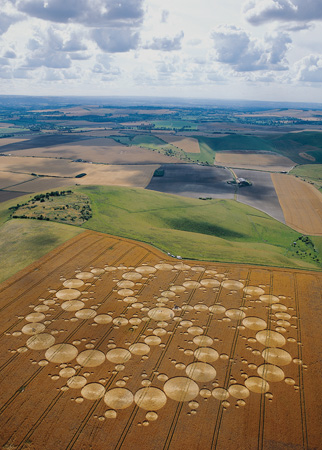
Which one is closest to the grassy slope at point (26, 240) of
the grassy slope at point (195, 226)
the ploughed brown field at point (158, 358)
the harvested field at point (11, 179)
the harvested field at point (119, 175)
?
A: the ploughed brown field at point (158, 358)

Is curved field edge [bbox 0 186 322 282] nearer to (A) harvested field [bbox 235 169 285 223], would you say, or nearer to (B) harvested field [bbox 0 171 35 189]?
(A) harvested field [bbox 235 169 285 223]

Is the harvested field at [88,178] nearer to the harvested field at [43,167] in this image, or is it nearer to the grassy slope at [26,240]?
the harvested field at [43,167]

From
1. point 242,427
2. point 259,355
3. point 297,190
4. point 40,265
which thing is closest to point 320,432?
point 242,427

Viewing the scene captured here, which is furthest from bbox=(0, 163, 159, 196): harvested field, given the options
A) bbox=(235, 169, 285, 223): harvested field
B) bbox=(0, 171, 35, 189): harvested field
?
bbox=(235, 169, 285, 223): harvested field

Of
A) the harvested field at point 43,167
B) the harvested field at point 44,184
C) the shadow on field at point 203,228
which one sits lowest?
the shadow on field at point 203,228

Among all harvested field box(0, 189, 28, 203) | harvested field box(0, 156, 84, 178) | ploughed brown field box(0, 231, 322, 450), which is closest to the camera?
ploughed brown field box(0, 231, 322, 450)

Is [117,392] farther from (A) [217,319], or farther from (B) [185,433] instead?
(A) [217,319]

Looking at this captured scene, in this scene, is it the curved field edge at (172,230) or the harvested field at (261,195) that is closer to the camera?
the curved field edge at (172,230)
